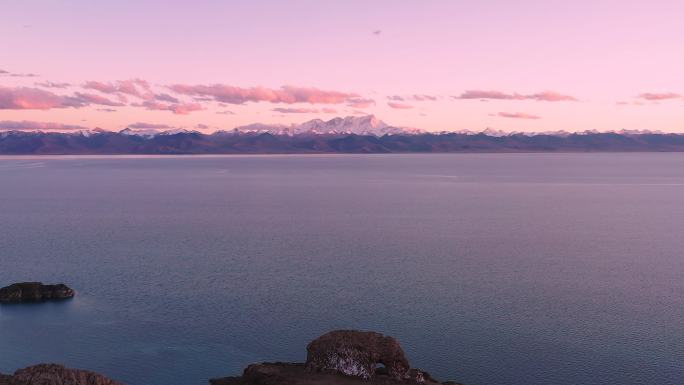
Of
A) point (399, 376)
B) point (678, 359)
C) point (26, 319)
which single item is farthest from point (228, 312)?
point (678, 359)

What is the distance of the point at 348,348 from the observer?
41969 mm

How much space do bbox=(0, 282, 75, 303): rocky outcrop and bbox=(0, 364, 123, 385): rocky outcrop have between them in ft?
97.9

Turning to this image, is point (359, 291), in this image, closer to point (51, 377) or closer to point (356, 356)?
point (356, 356)

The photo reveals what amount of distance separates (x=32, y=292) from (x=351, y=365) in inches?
1622

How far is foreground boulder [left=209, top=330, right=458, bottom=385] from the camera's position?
4125 centimetres

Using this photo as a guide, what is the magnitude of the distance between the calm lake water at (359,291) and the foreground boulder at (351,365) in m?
5.55

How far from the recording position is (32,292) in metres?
65.0

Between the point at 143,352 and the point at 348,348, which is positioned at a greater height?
the point at 348,348

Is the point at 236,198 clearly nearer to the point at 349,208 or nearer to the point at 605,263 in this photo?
the point at 349,208

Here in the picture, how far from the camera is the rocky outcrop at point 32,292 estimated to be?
6425 centimetres

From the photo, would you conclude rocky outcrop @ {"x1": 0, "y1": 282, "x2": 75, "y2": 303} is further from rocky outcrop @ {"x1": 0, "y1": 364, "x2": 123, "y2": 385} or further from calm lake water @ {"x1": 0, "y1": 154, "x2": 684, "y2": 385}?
rocky outcrop @ {"x1": 0, "y1": 364, "x2": 123, "y2": 385}

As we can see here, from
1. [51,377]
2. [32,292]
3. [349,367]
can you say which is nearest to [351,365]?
[349,367]

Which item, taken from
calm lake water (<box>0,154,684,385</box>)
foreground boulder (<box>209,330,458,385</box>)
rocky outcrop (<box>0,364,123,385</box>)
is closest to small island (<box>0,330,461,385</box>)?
foreground boulder (<box>209,330,458,385</box>)

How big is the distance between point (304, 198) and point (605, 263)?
97.6 meters
